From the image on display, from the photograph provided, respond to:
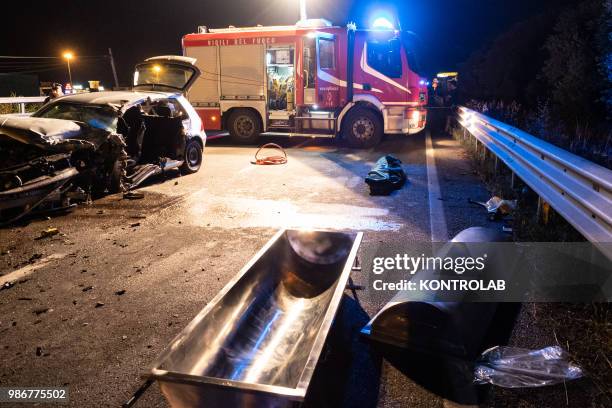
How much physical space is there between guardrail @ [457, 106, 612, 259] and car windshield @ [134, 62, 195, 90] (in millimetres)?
6699

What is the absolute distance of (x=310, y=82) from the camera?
1375 centimetres

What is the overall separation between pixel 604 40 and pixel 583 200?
7471 millimetres

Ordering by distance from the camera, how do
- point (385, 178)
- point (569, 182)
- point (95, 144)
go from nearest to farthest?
point (569, 182)
point (95, 144)
point (385, 178)

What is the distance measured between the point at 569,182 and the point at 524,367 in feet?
7.19

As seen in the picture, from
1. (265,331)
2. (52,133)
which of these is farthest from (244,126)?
(265,331)

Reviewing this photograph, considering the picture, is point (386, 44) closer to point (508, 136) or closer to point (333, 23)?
point (333, 23)

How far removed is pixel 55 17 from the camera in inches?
2141

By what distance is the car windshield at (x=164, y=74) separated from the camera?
10047mm

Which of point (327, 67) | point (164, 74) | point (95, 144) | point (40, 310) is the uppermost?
point (327, 67)

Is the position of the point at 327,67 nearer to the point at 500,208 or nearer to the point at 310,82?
the point at 310,82

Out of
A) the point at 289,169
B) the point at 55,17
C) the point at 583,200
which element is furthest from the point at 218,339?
the point at 55,17

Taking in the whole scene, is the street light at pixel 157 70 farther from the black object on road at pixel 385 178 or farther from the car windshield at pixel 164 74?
the black object on road at pixel 385 178

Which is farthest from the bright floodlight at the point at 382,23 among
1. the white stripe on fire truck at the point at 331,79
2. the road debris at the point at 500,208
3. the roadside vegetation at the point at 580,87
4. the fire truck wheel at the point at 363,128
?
the road debris at the point at 500,208

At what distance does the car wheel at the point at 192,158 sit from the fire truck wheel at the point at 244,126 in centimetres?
479
